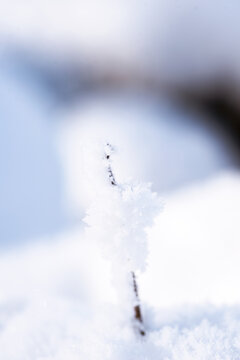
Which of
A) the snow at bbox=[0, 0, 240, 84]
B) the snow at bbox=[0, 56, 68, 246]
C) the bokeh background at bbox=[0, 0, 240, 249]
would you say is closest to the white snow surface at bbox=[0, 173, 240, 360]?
the snow at bbox=[0, 56, 68, 246]

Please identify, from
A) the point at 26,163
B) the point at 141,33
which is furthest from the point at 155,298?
the point at 141,33

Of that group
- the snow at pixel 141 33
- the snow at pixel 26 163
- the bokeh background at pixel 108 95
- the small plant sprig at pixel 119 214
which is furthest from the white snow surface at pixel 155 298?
the snow at pixel 141 33

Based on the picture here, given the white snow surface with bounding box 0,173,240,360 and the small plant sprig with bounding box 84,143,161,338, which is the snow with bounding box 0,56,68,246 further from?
the small plant sprig with bounding box 84,143,161,338

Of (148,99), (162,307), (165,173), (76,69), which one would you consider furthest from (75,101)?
(162,307)

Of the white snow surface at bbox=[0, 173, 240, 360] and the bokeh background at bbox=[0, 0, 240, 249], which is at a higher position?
the bokeh background at bbox=[0, 0, 240, 249]

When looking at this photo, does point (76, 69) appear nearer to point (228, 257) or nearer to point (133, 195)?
point (228, 257)

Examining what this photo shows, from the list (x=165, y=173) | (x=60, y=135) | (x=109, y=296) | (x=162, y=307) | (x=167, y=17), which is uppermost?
(x=167, y=17)

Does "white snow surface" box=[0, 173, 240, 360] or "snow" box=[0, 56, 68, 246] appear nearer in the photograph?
"white snow surface" box=[0, 173, 240, 360]
